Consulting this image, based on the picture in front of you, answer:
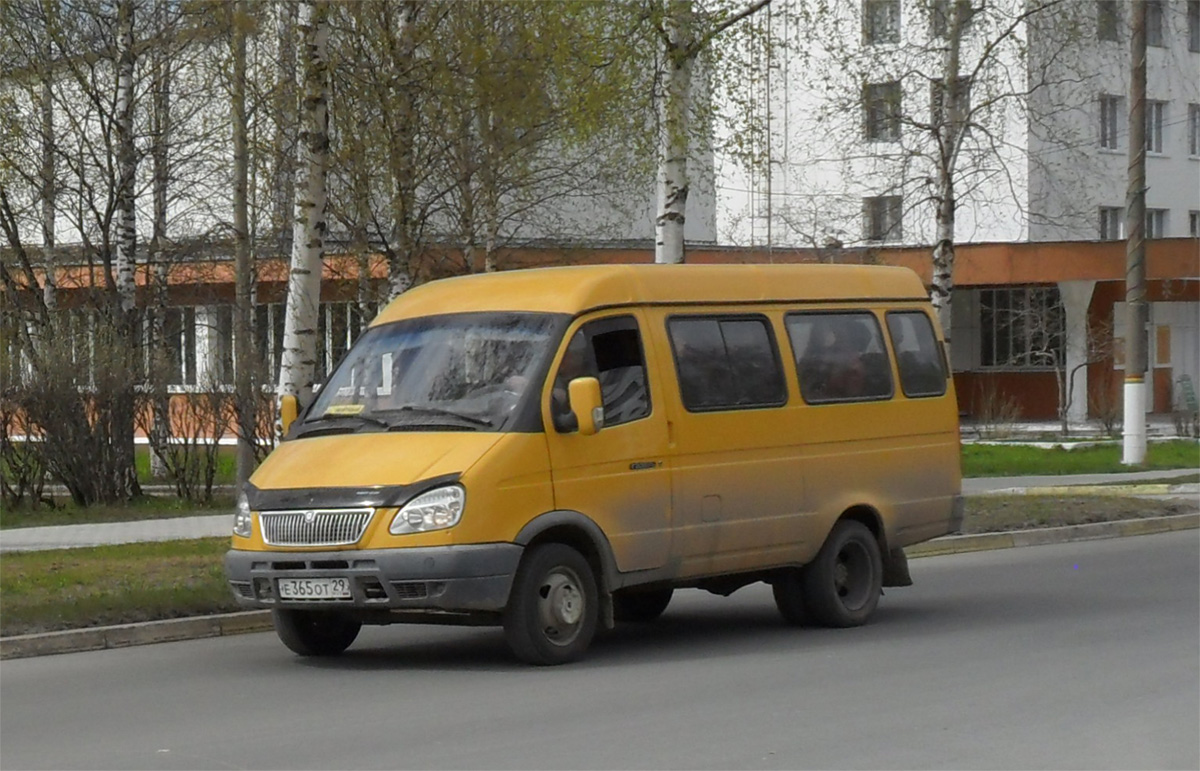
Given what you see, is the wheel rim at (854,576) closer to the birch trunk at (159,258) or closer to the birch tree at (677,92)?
the birch tree at (677,92)

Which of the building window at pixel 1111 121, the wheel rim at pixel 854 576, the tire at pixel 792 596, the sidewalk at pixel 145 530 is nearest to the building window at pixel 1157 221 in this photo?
the building window at pixel 1111 121

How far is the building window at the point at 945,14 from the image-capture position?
88.8ft

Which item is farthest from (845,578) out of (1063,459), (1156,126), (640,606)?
(1156,126)

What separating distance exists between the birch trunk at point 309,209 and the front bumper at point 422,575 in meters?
6.41

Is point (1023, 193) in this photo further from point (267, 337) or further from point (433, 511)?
point (433, 511)

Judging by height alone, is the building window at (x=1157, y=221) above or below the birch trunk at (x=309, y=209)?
above

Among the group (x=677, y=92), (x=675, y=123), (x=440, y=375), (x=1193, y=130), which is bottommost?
(x=440, y=375)

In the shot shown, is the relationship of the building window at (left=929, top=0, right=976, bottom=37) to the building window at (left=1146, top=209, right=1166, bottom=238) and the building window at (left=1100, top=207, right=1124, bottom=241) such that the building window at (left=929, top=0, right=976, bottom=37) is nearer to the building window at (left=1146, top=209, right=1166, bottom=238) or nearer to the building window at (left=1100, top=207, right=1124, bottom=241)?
the building window at (left=1100, top=207, right=1124, bottom=241)

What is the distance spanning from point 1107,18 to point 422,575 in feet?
77.7

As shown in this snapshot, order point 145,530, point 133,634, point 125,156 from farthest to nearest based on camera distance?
point 125,156 → point 145,530 → point 133,634

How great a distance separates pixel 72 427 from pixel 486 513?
509 inches

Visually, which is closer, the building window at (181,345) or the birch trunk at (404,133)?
the birch trunk at (404,133)

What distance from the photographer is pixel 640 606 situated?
43.1ft

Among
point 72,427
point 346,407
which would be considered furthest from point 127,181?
point 346,407
